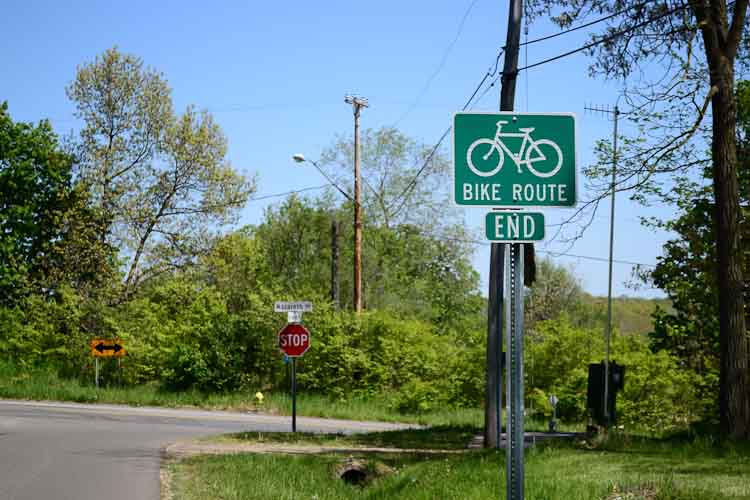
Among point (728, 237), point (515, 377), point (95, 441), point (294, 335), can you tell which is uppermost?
point (728, 237)

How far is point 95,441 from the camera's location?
1917 centimetres

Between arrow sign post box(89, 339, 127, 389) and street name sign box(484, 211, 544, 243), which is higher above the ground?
street name sign box(484, 211, 544, 243)

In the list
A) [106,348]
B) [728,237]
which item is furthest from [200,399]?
[728,237]

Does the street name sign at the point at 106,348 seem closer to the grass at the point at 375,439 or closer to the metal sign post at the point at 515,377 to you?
the grass at the point at 375,439

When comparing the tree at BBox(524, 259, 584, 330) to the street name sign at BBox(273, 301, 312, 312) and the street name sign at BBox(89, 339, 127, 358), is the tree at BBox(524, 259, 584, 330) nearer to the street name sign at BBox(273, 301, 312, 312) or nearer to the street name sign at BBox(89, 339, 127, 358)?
the street name sign at BBox(89, 339, 127, 358)

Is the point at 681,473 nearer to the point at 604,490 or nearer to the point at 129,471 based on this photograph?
the point at 604,490

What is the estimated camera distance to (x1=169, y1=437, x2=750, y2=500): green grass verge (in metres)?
9.02

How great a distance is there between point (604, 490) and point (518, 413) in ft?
15.5

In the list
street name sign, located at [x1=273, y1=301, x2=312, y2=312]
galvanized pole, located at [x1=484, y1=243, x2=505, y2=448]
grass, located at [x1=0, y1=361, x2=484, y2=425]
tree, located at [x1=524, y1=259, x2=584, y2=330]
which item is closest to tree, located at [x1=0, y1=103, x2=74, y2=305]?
grass, located at [x1=0, y1=361, x2=484, y2=425]

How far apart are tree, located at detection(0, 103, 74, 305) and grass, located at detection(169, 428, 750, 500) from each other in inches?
1142

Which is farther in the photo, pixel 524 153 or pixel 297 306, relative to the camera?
pixel 297 306

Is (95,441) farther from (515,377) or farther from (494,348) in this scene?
(515,377)

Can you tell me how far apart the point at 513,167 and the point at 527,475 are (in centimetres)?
632

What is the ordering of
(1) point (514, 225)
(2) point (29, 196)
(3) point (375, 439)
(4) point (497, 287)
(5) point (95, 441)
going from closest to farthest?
1. (1) point (514, 225)
2. (4) point (497, 287)
3. (5) point (95, 441)
4. (3) point (375, 439)
5. (2) point (29, 196)
